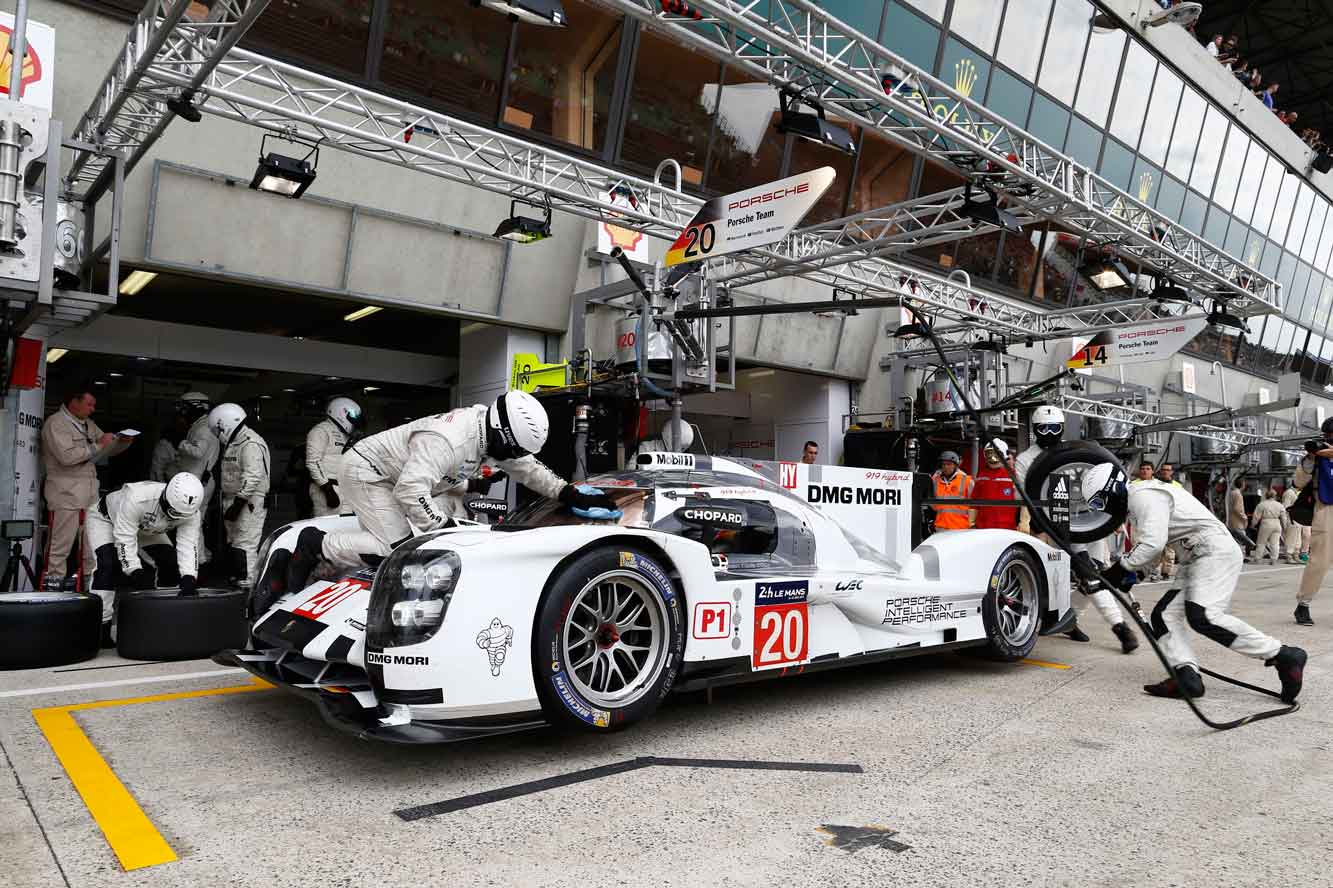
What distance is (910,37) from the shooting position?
1456cm

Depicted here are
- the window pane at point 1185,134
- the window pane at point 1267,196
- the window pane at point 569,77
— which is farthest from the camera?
the window pane at point 1267,196

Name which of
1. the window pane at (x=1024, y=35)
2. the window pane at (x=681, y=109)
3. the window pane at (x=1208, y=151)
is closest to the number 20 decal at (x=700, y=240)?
the window pane at (x=681, y=109)

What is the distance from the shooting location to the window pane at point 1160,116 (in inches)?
765

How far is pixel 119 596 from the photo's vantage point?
19.3ft

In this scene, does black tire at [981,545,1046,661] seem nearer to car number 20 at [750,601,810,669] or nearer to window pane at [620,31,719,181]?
car number 20 at [750,601,810,669]

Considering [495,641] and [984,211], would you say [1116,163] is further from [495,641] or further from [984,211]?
[495,641]

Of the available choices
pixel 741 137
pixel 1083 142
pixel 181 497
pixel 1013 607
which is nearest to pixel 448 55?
pixel 741 137

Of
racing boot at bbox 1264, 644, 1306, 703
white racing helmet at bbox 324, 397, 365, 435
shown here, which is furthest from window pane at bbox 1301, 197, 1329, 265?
white racing helmet at bbox 324, 397, 365, 435

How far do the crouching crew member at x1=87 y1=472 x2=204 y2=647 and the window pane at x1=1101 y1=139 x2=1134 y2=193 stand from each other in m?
18.5

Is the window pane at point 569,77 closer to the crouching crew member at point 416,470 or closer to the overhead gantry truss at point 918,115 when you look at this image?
the overhead gantry truss at point 918,115

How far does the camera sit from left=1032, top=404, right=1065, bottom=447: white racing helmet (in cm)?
652

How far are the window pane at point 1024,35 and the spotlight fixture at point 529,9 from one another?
12384 mm

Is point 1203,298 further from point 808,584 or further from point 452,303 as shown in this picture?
point 808,584

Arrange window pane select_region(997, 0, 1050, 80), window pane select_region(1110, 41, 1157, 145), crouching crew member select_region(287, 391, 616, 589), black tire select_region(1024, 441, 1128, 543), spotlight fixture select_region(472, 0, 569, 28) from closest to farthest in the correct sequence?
crouching crew member select_region(287, 391, 616, 589) → black tire select_region(1024, 441, 1128, 543) → spotlight fixture select_region(472, 0, 569, 28) → window pane select_region(997, 0, 1050, 80) → window pane select_region(1110, 41, 1157, 145)
